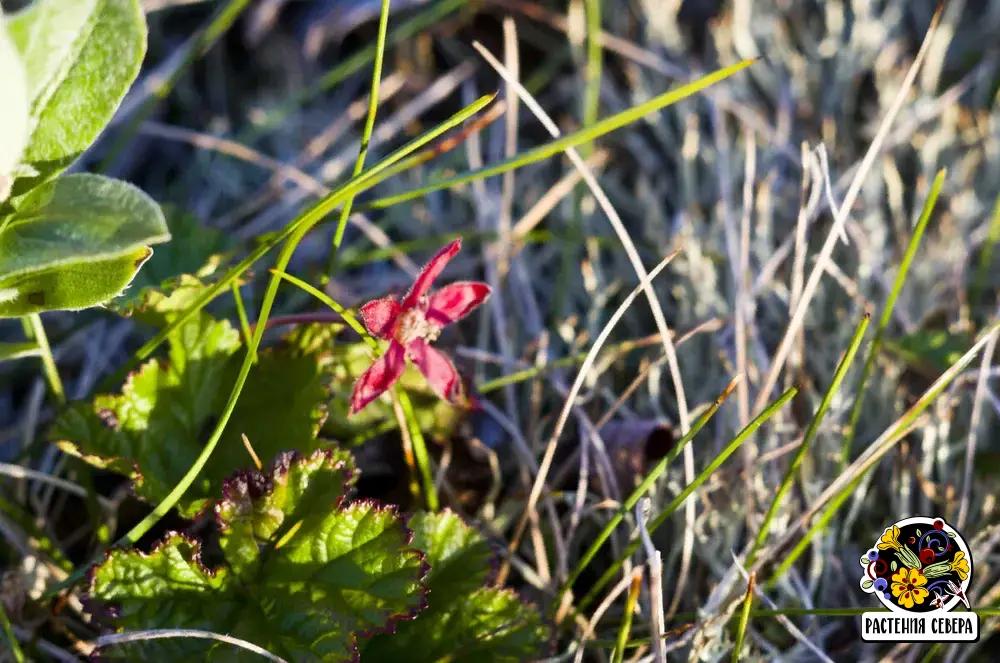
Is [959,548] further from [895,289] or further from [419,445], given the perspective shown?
[419,445]

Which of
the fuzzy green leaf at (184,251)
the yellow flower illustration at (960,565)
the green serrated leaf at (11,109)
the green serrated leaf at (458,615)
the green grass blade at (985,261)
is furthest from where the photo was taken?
the green grass blade at (985,261)

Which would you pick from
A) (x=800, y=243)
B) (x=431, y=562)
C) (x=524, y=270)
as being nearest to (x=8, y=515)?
(x=431, y=562)

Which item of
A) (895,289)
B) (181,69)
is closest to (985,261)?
(895,289)

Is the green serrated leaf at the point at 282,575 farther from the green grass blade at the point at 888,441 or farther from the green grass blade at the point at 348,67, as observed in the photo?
the green grass blade at the point at 348,67

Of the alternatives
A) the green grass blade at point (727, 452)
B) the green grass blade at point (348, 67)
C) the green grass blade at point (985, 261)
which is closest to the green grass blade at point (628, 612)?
the green grass blade at point (727, 452)

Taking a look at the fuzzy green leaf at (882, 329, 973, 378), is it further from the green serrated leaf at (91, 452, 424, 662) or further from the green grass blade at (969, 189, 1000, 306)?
the green serrated leaf at (91, 452, 424, 662)

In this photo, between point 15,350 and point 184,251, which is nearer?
point 15,350

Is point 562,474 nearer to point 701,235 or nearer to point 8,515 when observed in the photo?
point 701,235
